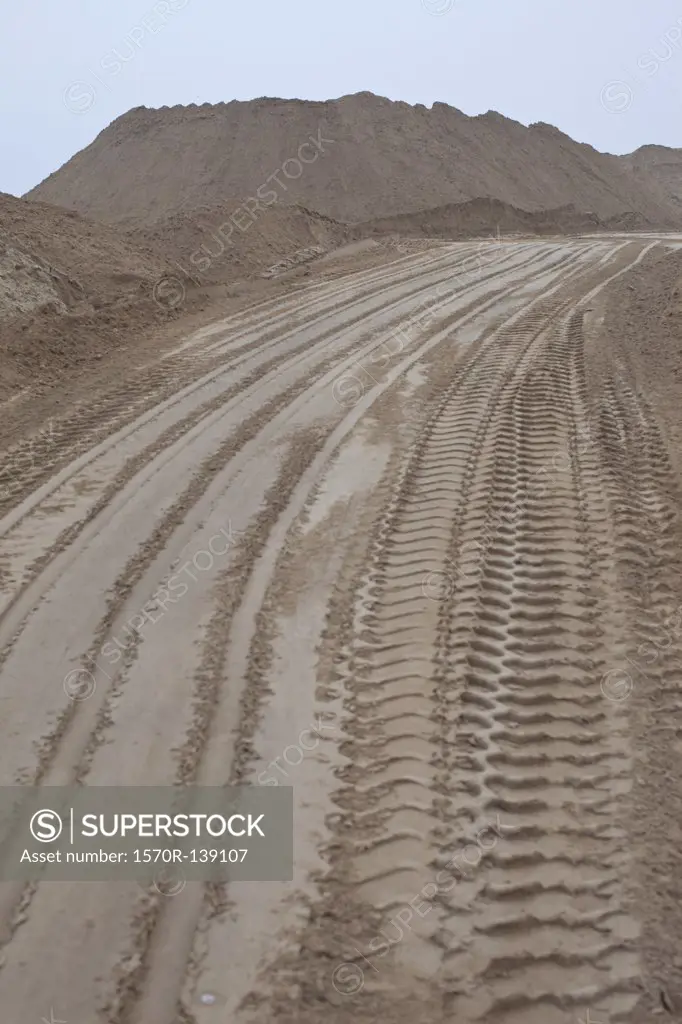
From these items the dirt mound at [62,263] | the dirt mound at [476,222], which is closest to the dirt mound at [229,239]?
the dirt mound at [62,263]

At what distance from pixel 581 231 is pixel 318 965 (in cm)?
3207

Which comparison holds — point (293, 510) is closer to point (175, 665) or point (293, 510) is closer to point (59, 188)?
point (175, 665)

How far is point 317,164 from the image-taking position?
30.1 metres

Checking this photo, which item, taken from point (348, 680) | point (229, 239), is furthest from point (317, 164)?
point (348, 680)

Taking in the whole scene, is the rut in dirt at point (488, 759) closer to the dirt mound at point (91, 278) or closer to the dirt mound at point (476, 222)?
the dirt mound at point (91, 278)

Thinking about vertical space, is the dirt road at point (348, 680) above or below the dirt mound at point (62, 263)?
below

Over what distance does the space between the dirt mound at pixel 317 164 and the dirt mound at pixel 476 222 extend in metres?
1.59

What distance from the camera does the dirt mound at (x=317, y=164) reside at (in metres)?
29.2

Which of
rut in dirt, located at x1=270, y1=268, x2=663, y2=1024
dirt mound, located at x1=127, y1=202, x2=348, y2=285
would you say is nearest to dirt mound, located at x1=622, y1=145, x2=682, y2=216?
dirt mound, located at x1=127, y1=202, x2=348, y2=285

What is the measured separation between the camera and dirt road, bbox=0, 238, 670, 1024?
8.93ft

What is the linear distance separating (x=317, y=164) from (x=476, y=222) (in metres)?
7.07

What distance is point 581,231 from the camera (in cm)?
3080

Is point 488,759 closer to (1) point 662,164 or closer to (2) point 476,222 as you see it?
(2) point 476,222

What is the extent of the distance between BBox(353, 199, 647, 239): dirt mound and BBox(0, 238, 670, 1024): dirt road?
17514 mm
